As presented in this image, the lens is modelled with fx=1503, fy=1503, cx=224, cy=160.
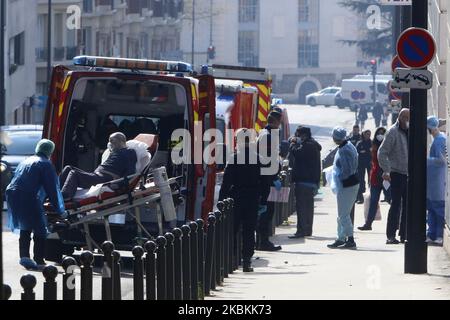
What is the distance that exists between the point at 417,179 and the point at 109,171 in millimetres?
3705

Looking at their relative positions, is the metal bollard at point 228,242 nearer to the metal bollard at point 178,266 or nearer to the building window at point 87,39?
the metal bollard at point 178,266

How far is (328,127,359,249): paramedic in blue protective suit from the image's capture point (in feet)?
67.8

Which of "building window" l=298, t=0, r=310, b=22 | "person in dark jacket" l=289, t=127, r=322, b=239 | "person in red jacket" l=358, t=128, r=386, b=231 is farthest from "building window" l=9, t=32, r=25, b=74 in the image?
"building window" l=298, t=0, r=310, b=22

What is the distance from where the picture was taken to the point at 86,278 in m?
11.0

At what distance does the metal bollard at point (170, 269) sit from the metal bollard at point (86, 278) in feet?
5.79

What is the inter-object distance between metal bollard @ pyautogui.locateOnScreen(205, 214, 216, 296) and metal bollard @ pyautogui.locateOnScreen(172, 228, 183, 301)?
1.50 meters

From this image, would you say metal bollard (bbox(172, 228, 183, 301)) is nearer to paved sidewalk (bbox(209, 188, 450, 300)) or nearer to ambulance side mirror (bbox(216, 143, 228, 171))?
paved sidewalk (bbox(209, 188, 450, 300))

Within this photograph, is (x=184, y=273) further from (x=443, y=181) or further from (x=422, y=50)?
(x=443, y=181)

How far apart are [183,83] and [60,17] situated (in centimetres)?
5405

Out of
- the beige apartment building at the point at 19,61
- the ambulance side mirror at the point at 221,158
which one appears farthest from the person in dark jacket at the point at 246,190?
the beige apartment building at the point at 19,61

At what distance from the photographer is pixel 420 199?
16344mm

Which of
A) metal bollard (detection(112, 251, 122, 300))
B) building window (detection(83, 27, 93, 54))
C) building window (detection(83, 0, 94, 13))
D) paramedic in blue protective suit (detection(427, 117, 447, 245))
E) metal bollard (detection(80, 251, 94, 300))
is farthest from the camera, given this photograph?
building window (detection(83, 27, 93, 54))

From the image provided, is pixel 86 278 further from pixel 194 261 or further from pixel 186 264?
pixel 194 261
